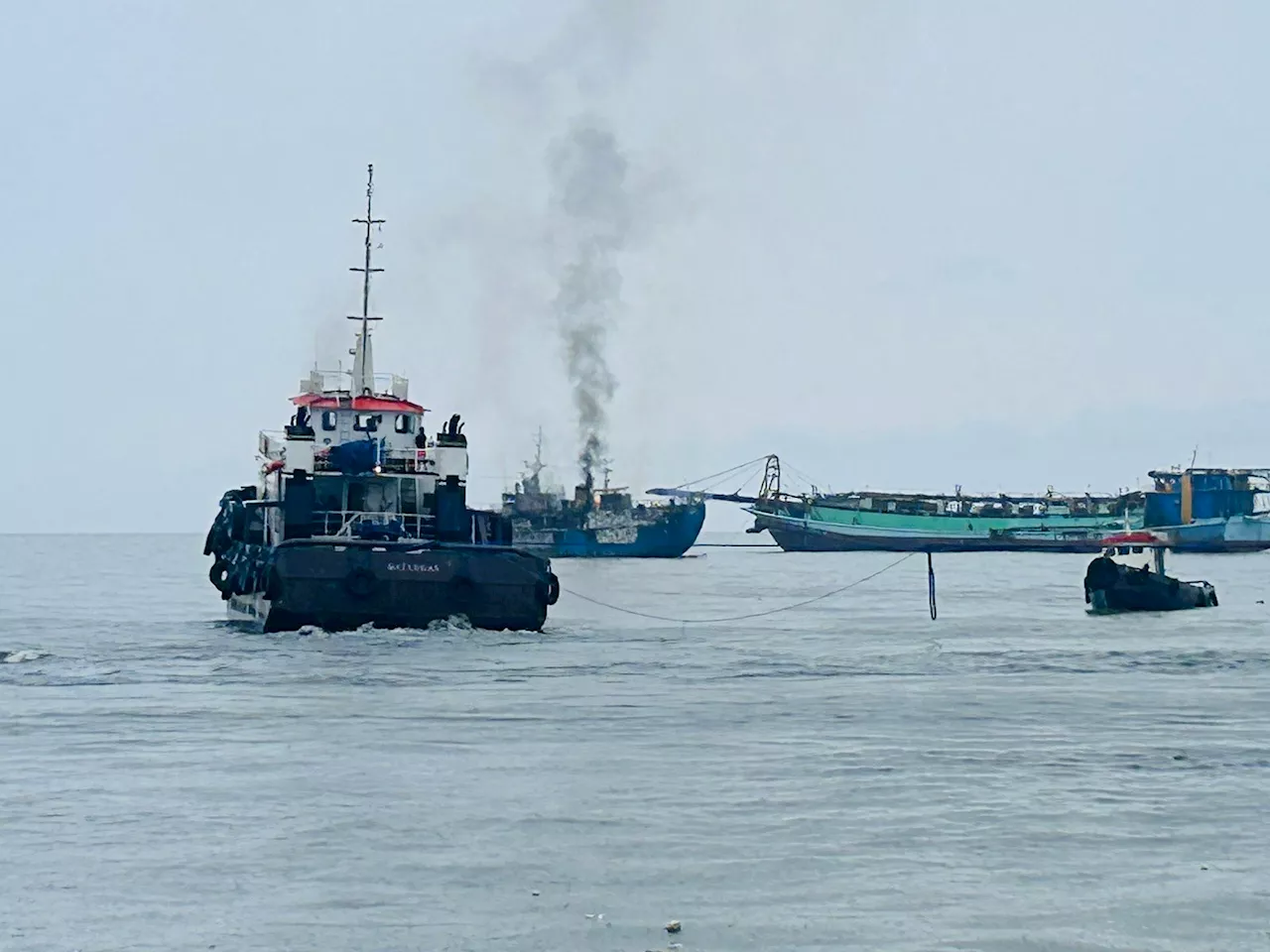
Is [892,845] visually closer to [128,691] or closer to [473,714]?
[473,714]

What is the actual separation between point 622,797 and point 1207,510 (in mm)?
153597

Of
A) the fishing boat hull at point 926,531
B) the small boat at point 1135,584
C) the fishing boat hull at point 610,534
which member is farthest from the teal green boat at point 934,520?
the small boat at point 1135,584

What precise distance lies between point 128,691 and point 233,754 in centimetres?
899

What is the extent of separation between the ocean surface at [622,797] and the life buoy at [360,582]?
121 cm

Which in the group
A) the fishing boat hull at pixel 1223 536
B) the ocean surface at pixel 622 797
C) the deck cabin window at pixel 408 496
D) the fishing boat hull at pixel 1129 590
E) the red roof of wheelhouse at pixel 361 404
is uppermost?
the red roof of wheelhouse at pixel 361 404

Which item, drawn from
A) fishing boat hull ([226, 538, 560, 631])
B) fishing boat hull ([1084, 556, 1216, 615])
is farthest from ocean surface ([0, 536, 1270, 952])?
fishing boat hull ([1084, 556, 1216, 615])

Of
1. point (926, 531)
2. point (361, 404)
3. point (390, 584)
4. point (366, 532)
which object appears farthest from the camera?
point (926, 531)

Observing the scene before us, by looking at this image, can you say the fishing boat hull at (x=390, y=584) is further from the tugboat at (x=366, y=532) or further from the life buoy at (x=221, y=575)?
the life buoy at (x=221, y=575)

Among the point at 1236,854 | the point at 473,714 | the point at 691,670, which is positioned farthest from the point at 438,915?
the point at 691,670

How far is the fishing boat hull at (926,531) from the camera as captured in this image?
164m

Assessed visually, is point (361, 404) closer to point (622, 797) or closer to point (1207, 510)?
point (622, 797)

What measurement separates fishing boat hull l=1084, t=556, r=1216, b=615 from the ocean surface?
18.3 meters

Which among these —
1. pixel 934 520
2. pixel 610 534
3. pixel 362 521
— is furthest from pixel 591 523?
pixel 362 521

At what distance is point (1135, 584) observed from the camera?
2346 inches
